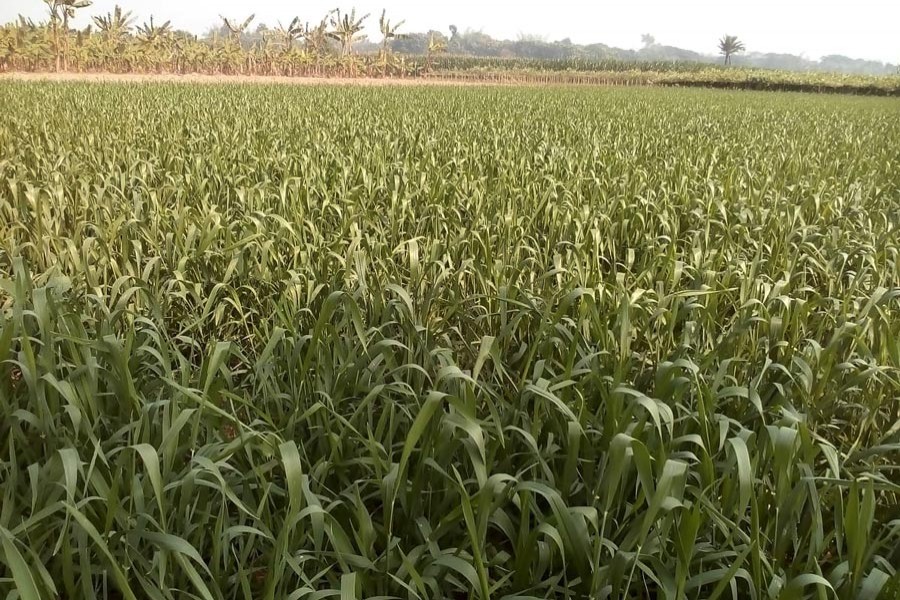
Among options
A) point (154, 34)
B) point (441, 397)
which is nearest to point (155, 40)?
point (154, 34)

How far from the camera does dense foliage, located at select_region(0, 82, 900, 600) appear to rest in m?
1.37

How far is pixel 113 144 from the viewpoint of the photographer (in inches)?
261

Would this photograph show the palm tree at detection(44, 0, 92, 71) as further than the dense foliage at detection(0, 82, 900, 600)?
Yes

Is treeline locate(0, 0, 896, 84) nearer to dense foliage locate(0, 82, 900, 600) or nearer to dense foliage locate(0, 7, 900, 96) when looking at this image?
dense foliage locate(0, 7, 900, 96)

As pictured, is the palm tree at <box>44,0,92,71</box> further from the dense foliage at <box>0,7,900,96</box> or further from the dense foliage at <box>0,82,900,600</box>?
the dense foliage at <box>0,82,900,600</box>

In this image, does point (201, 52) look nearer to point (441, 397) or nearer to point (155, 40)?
point (155, 40)

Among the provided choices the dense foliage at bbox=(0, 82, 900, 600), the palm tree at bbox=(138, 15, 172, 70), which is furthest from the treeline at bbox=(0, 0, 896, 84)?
the dense foliage at bbox=(0, 82, 900, 600)

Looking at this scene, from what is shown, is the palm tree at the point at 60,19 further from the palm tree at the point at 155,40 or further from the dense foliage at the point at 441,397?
the dense foliage at the point at 441,397

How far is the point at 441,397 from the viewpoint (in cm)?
131

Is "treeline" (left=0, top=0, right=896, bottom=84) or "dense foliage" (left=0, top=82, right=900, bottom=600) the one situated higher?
"treeline" (left=0, top=0, right=896, bottom=84)

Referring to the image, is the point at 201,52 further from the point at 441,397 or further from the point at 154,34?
the point at 441,397

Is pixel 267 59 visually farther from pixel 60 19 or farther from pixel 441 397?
pixel 441 397

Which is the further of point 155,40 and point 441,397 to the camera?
point 155,40

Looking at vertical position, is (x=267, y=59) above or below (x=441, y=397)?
above
